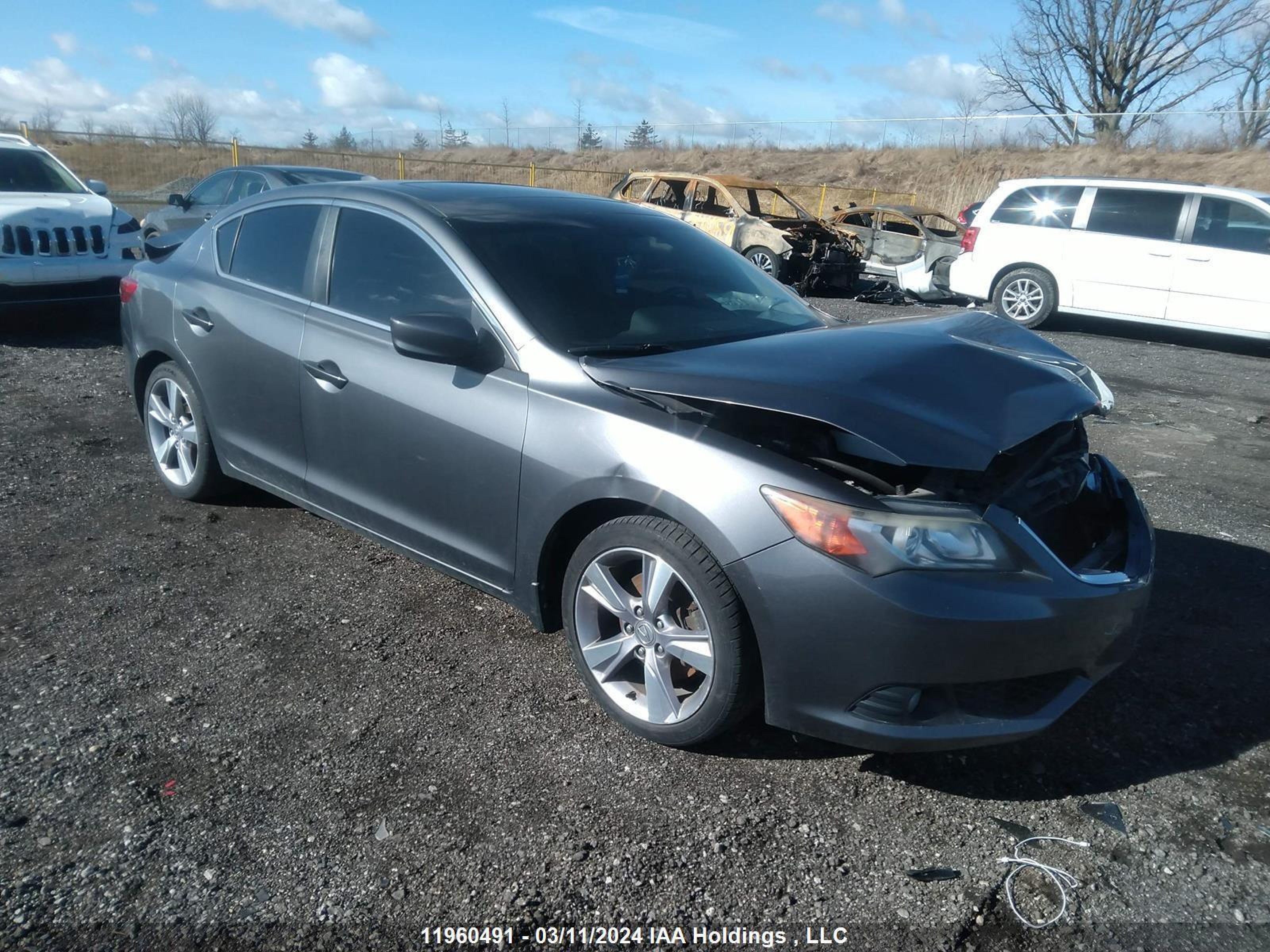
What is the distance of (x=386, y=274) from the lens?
3734mm

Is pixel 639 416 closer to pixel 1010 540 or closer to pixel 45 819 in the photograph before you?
pixel 1010 540

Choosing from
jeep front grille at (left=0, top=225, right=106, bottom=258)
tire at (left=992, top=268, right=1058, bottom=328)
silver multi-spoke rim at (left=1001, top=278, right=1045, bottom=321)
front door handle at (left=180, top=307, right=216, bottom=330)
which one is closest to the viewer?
front door handle at (left=180, top=307, right=216, bottom=330)

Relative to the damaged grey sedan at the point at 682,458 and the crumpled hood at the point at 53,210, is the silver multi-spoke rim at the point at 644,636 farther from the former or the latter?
the crumpled hood at the point at 53,210

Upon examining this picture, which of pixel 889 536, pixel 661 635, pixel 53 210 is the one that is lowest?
pixel 661 635

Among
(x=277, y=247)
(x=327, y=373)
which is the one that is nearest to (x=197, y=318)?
(x=277, y=247)

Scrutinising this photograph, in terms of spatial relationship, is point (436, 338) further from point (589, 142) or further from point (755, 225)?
point (589, 142)

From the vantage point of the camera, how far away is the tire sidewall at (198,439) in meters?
4.52

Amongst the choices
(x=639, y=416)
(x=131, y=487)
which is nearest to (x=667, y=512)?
(x=639, y=416)

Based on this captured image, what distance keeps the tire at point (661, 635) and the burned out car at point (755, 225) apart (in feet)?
39.4

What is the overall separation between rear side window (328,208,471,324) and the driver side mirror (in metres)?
0.23

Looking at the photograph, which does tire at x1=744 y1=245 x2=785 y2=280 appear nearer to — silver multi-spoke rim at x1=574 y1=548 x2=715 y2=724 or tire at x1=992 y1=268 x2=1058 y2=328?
tire at x1=992 y1=268 x2=1058 y2=328

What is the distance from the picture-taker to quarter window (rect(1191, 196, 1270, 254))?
34.7 ft

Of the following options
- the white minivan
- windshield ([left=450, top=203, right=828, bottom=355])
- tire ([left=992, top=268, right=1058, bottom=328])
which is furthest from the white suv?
tire ([left=992, top=268, right=1058, bottom=328])

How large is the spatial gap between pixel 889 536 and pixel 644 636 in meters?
0.84
